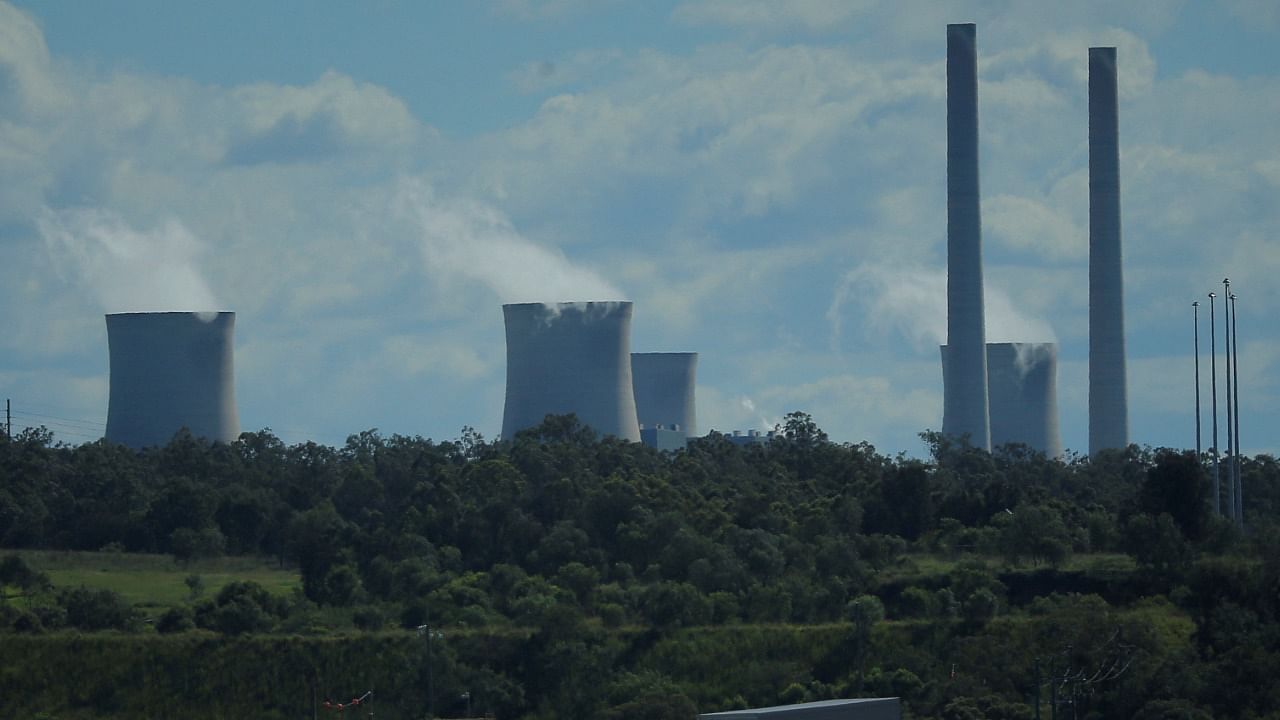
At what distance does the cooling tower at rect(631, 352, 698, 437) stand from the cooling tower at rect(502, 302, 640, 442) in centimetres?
1601

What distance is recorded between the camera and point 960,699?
117ft

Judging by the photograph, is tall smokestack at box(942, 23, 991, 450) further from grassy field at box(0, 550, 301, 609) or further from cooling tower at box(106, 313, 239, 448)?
grassy field at box(0, 550, 301, 609)

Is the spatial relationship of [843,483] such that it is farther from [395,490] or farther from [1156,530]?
[1156,530]

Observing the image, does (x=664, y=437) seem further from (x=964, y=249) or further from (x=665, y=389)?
(x=964, y=249)

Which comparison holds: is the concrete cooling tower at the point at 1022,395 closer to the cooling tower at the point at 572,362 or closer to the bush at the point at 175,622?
the cooling tower at the point at 572,362

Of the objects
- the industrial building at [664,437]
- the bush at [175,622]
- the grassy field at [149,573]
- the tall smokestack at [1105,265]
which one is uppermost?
the tall smokestack at [1105,265]

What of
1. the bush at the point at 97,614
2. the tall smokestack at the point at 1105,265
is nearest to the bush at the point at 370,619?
the bush at the point at 97,614

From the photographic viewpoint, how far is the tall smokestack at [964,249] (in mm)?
75062

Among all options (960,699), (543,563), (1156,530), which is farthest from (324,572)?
(1156,530)

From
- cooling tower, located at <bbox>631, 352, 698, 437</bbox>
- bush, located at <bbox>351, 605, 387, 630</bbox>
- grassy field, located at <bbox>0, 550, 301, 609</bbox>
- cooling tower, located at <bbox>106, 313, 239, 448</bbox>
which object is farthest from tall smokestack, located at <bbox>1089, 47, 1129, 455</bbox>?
bush, located at <bbox>351, 605, 387, 630</bbox>

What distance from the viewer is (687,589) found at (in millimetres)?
40469

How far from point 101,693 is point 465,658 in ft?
22.2

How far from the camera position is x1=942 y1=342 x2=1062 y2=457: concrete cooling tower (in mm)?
83375

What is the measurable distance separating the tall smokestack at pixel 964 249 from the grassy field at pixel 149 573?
34.0 m
